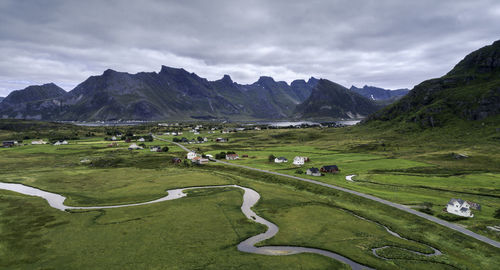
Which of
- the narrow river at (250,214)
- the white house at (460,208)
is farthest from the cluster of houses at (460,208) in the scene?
the narrow river at (250,214)

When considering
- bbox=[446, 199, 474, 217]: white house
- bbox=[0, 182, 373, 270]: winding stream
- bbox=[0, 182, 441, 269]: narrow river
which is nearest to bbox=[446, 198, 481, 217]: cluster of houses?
bbox=[446, 199, 474, 217]: white house

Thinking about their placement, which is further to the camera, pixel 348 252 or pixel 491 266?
pixel 348 252

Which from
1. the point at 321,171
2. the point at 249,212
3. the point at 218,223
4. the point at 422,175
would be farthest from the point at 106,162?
the point at 422,175

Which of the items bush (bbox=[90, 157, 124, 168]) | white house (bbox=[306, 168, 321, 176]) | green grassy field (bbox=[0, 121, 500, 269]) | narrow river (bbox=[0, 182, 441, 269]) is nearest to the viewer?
green grassy field (bbox=[0, 121, 500, 269])

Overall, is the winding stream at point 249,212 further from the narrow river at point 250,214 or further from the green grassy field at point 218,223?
the green grassy field at point 218,223

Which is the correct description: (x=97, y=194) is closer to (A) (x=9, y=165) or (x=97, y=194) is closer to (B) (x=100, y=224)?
(B) (x=100, y=224)

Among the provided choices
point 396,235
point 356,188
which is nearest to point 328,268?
point 396,235

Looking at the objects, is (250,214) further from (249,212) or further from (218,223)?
(218,223)

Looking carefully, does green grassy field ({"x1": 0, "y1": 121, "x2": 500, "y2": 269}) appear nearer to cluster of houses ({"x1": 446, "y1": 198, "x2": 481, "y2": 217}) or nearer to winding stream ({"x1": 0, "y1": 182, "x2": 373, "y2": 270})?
winding stream ({"x1": 0, "y1": 182, "x2": 373, "y2": 270})
